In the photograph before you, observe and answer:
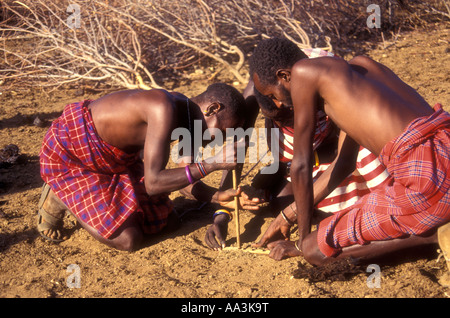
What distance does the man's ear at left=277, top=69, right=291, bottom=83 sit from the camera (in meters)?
2.87

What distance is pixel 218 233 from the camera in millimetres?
3379

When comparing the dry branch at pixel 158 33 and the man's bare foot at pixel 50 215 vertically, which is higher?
the dry branch at pixel 158 33

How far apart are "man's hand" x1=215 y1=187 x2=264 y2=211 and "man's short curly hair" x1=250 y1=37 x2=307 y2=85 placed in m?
0.75

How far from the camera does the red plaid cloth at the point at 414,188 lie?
96.0 inches

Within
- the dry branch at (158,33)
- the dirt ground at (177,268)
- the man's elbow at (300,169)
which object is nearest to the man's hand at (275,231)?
the dirt ground at (177,268)

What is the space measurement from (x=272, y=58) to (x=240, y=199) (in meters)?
0.96

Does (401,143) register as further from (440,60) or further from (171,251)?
(440,60)

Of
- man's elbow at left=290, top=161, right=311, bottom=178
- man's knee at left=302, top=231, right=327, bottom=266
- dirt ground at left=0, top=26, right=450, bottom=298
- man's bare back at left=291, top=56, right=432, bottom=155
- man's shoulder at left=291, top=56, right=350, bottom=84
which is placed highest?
man's shoulder at left=291, top=56, right=350, bottom=84

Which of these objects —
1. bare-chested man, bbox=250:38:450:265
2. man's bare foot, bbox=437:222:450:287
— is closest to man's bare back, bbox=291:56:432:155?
bare-chested man, bbox=250:38:450:265

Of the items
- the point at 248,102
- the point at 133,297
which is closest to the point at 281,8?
the point at 248,102

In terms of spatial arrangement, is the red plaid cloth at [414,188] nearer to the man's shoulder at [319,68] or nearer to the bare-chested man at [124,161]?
the man's shoulder at [319,68]

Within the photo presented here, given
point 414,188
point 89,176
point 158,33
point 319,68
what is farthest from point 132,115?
point 158,33

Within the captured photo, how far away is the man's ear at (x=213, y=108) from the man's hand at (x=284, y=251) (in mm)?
886

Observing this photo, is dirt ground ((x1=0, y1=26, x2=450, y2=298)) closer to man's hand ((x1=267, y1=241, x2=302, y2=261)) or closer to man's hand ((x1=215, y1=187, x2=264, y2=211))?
man's hand ((x1=267, y1=241, x2=302, y2=261))
